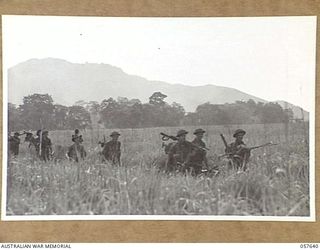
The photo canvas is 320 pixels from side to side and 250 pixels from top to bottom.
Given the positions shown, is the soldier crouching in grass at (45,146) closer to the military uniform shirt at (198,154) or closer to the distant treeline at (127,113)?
the distant treeline at (127,113)

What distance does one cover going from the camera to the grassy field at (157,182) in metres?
0.82

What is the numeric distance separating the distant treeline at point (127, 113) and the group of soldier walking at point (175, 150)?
2 cm

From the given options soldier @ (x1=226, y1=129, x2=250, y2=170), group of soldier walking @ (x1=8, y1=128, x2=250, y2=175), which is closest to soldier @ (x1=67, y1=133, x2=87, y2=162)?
group of soldier walking @ (x1=8, y1=128, x2=250, y2=175)

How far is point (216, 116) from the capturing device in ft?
2.74

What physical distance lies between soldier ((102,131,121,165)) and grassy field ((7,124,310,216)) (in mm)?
11

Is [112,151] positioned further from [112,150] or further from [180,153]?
[180,153]

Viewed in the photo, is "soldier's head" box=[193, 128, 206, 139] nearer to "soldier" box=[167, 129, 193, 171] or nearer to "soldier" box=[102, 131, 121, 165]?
"soldier" box=[167, 129, 193, 171]

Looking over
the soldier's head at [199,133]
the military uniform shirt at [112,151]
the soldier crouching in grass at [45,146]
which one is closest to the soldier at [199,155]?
the soldier's head at [199,133]

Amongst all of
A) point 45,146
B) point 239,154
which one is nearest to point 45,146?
point 45,146

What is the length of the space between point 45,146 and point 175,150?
0.24 m

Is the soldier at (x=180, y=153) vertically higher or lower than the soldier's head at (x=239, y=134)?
lower

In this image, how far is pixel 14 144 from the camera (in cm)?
83

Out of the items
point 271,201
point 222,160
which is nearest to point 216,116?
point 222,160

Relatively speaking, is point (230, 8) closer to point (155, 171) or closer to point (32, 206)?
point (155, 171)
